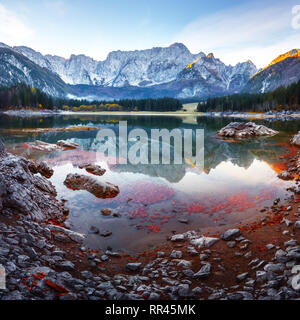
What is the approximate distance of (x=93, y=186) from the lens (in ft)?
55.0

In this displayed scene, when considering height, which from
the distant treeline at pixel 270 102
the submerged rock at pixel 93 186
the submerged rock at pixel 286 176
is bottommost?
the submerged rock at pixel 93 186

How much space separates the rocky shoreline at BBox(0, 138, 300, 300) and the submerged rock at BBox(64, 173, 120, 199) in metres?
4.71

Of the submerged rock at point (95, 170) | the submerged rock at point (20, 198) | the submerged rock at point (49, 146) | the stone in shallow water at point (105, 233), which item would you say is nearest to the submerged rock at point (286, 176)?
the stone in shallow water at point (105, 233)

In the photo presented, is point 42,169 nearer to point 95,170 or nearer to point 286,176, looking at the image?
point 95,170

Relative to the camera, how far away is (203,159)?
28.8m

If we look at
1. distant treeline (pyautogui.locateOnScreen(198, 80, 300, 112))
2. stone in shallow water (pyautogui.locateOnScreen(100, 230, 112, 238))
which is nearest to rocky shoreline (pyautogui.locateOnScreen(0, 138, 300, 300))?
stone in shallow water (pyautogui.locateOnScreen(100, 230, 112, 238))

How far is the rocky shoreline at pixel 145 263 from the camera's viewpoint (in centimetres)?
579

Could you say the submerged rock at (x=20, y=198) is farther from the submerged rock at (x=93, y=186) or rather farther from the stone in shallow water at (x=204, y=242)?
the stone in shallow water at (x=204, y=242)

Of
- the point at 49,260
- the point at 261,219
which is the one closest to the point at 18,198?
the point at 49,260

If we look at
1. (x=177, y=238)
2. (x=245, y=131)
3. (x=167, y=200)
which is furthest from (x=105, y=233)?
(x=245, y=131)

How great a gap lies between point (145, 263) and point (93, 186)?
9.59 metres

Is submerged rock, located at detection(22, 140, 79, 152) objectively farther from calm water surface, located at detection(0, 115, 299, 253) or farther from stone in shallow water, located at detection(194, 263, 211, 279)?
stone in shallow water, located at detection(194, 263, 211, 279)

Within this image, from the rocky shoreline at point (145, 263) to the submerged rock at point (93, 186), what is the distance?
4.71 meters
